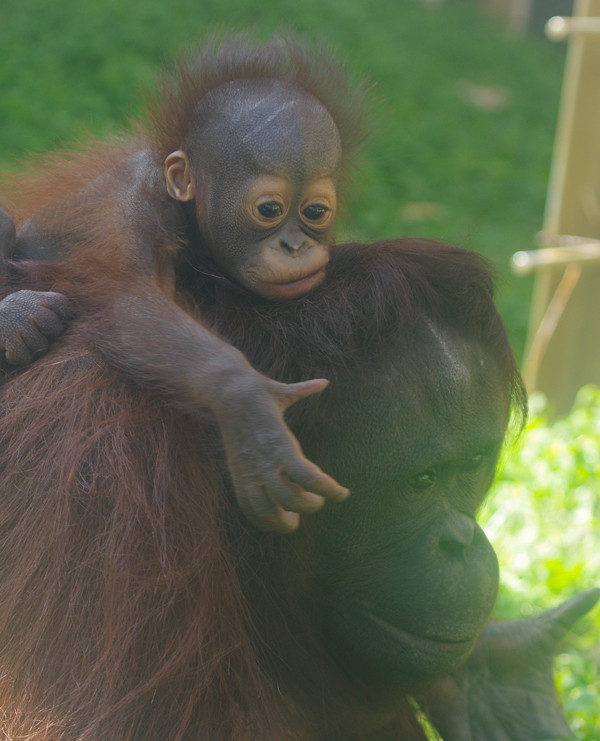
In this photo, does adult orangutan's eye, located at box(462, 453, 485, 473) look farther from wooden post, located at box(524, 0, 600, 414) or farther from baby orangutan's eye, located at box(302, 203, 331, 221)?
wooden post, located at box(524, 0, 600, 414)

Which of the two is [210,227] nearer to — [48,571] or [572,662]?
[48,571]

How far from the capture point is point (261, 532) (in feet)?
6.79

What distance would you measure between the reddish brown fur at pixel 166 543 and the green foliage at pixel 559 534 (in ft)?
3.88

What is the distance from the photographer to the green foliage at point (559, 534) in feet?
11.3

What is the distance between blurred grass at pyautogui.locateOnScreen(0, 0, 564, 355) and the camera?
9.28 meters

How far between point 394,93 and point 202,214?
31.8 feet

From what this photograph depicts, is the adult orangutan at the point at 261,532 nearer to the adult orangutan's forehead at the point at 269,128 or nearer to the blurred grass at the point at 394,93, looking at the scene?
the adult orangutan's forehead at the point at 269,128

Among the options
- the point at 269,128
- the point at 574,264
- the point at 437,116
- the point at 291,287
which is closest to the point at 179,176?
the point at 269,128

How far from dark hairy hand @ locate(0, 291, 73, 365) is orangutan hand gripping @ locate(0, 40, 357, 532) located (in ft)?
0.03

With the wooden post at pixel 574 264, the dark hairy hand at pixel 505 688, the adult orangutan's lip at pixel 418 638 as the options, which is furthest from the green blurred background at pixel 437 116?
the adult orangutan's lip at pixel 418 638

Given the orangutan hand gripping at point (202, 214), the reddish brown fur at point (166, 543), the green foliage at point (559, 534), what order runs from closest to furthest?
the reddish brown fur at point (166, 543), the orangutan hand gripping at point (202, 214), the green foliage at point (559, 534)

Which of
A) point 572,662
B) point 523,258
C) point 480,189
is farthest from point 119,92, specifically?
point 572,662

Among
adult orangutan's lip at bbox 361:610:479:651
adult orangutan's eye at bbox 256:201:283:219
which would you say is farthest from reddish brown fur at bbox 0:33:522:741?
adult orangutan's eye at bbox 256:201:283:219

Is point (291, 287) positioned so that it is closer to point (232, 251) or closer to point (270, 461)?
point (232, 251)
